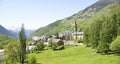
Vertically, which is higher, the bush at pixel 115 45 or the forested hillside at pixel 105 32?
the forested hillside at pixel 105 32

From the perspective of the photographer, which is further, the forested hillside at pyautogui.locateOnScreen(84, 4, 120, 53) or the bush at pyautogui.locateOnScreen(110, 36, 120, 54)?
the forested hillside at pyautogui.locateOnScreen(84, 4, 120, 53)

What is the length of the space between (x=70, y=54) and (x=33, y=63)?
44.1m

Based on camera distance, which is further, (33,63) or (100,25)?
(100,25)

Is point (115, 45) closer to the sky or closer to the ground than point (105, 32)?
closer to the ground

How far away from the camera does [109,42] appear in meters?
98.9

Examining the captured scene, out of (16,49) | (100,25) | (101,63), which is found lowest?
(101,63)

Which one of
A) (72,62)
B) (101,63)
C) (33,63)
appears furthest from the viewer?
(72,62)

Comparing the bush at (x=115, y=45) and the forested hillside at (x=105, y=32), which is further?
the forested hillside at (x=105, y=32)

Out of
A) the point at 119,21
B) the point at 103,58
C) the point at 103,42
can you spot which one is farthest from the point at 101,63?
the point at 119,21

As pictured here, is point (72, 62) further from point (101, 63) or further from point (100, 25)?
point (100, 25)

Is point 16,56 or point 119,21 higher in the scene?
point 119,21

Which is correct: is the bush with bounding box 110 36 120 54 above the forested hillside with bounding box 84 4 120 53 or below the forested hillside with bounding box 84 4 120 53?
below

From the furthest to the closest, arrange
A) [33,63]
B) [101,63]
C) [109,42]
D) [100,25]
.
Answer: [100,25]
[109,42]
[101,63]
[33,63]

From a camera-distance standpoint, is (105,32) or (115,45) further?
(105,32)
